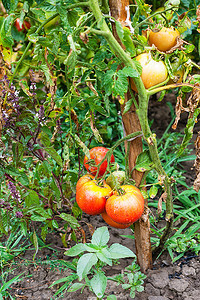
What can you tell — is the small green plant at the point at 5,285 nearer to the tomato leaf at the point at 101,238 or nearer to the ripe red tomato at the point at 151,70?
the tomato leaf at the point at 101,238

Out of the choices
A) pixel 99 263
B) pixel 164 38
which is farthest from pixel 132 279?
pixel 164 38

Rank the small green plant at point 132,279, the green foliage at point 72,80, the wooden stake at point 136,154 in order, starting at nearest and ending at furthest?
1. the green foliage at point 72,80
2. the wooden stake at point 136,154
3. the small green plant at point 132,279

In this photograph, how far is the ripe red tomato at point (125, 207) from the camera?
108 centimetres

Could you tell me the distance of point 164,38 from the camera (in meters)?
1.08

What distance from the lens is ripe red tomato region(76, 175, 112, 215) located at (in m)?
1.13

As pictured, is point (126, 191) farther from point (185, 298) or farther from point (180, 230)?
point (180, 230)

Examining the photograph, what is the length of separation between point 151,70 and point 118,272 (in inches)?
39.0

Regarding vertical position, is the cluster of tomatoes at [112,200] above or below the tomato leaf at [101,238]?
above

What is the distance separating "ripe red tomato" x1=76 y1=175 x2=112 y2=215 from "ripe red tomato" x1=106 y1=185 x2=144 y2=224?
0.12 ft

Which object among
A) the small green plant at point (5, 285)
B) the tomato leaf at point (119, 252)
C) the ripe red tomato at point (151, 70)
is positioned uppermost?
the ripe red tomato at point (151, 70)

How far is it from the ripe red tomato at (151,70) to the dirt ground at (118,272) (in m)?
0.89

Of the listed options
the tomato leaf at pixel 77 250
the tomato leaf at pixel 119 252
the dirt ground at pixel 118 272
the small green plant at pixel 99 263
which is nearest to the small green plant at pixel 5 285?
the dirt ground at pixel 118 272

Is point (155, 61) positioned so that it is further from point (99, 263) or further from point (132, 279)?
point (132, 279)

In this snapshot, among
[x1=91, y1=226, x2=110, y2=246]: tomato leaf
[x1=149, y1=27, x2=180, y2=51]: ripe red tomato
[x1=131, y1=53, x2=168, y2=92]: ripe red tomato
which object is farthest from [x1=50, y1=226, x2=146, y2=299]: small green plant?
[x1=149, y1=27, x2=180, y2=51]: ripe red tomato
